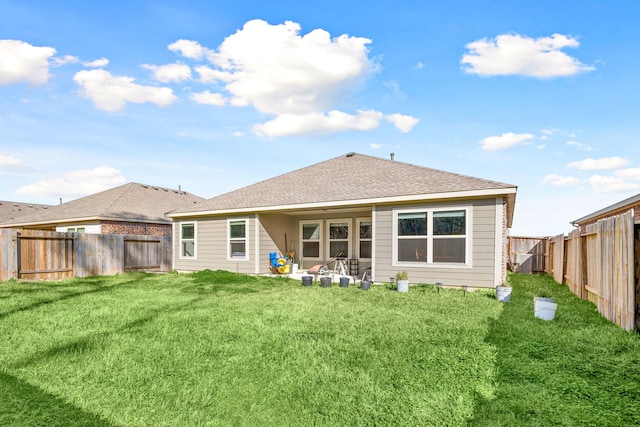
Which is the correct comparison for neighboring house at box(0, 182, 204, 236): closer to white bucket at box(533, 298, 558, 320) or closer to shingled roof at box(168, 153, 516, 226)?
shingled roof at box(168, 153, 516, 226)

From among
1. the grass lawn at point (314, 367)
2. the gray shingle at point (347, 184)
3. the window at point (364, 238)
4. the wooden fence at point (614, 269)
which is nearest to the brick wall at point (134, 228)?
the gray shingle at point (347, 184)

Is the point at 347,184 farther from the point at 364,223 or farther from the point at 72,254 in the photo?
the point at 72,254

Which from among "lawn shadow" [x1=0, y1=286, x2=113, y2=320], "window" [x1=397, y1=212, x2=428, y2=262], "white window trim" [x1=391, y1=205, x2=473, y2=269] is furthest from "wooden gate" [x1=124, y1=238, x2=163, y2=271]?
"window" [x1=397, y1=212, x2=428, y2=262]

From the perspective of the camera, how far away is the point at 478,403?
3.27 m

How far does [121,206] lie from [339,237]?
546 inches

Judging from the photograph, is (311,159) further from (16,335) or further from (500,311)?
(16,335)

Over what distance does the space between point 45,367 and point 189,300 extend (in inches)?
169

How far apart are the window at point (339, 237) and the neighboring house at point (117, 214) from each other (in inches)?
448

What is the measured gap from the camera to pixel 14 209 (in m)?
31.7

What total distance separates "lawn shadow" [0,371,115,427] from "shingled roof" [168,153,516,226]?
9.19 metres

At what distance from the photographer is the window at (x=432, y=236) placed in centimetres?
1042

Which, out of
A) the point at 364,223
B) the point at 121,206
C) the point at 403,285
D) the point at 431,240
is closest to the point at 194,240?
the point at 364,223

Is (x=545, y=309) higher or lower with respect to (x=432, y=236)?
lower

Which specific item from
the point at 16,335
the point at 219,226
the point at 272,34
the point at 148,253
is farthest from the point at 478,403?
the point at 148,253
